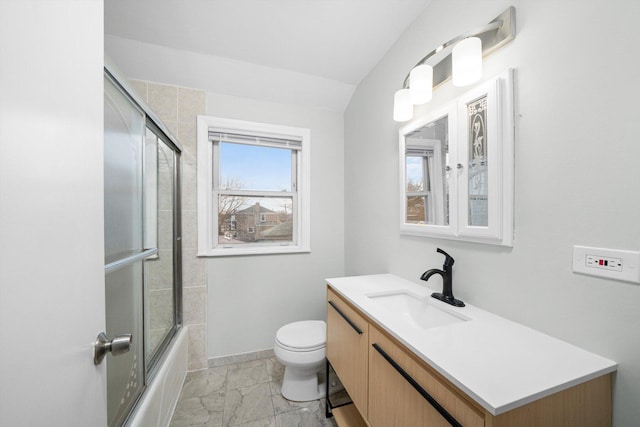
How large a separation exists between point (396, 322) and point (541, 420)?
1.43ft

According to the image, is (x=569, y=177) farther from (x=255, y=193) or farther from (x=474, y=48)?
(x=255, y=193)

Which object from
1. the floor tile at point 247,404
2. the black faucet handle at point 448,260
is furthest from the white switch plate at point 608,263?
the floor tile at point 247,404

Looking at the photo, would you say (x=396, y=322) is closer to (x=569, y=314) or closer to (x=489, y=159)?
(x=569, y=314)

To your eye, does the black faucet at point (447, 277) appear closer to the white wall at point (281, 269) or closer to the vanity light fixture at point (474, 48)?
the vanity light fixture at point (474, 48)

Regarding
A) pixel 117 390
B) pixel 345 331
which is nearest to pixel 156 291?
pixel 117 390

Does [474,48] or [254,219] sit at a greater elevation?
[474,48]

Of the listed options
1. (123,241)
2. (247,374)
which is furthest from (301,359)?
(123,241)

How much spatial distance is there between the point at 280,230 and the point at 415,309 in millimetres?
1449

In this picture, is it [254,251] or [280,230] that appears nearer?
[254,251]

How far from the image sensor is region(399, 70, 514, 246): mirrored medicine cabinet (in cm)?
97

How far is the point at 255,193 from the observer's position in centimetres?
229

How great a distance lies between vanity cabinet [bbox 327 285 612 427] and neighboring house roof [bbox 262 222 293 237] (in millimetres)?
1182

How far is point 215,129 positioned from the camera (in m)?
2.06

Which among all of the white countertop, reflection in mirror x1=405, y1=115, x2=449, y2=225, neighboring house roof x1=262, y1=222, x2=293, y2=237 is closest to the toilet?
the white countertop
